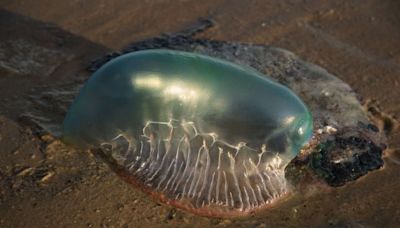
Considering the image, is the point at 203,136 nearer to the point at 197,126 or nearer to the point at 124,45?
the point at 197,126

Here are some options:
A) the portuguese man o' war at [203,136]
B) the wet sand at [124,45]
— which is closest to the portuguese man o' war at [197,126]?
the portuguese man o' war at [203,136]

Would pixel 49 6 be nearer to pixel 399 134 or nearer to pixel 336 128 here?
pixel 336 128

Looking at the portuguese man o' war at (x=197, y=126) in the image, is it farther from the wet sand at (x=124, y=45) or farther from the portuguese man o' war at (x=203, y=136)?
the wet sand at (x=124, y=45)

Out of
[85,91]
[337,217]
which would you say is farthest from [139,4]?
[337,217]

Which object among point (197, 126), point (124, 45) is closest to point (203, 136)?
point (197, 126)

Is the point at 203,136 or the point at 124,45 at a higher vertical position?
the point at 203,136

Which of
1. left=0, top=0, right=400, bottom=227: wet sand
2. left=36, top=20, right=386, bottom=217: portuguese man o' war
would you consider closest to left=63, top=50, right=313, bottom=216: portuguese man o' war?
left=36, top=20, right=386, bottom=217: portuguese man o' war

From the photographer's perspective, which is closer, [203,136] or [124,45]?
[203,136]
